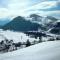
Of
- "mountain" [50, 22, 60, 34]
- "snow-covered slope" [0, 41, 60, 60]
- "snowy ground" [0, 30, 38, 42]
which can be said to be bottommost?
"snow-covered slope" [0, 41, 60, 60]

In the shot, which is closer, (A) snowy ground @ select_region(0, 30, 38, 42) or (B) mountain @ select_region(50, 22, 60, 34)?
(A) snowy ground @ select_region(0, 30, 38, 42)

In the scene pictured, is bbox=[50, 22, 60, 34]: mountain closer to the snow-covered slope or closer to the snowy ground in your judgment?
the snow-covered slope

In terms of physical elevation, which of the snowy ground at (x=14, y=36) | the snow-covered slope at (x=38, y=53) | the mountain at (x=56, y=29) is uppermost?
the mountain at (x=56, y=29)

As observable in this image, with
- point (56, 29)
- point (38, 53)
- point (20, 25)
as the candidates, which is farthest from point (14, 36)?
point (56, 29)

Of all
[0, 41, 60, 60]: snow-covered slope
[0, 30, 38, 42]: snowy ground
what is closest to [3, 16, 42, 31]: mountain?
[0, 30, 38, 42]: snowy ground

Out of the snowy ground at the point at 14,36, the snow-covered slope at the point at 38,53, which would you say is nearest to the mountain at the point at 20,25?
the snowy ground at the point at 14,36

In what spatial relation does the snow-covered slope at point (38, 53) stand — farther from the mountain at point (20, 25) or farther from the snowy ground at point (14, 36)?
the mountain at point (20, 25)

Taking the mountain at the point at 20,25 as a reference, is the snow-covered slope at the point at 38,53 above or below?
below

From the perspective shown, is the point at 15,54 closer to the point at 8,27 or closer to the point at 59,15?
the point at 8,27

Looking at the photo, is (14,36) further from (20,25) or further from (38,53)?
(38,53)
